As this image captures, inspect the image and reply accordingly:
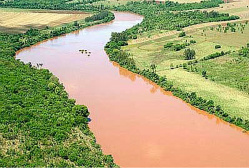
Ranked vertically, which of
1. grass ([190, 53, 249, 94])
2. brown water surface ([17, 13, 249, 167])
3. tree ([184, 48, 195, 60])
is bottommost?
brown water surface ([17, 13, 249, 167])

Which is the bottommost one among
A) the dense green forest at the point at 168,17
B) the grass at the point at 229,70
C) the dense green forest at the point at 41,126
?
the dense green forest at the point at 41,126

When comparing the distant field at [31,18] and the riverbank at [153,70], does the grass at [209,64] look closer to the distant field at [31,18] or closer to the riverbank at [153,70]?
the riverbank at [153,70]

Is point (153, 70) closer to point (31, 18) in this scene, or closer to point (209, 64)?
point (209, 64)

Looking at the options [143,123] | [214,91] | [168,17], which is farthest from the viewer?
[168,17]

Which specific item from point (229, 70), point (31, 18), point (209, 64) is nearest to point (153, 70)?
point (209, 64)

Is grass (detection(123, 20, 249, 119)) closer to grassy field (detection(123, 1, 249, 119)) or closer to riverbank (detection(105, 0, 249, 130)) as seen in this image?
grassy field (detection(123, 1, 249, 119))

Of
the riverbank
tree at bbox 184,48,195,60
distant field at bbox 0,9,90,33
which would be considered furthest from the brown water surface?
distant field at bbox 0,9,90,33

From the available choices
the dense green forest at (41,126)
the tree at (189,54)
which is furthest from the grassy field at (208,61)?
the dense green forest at (41,126)
